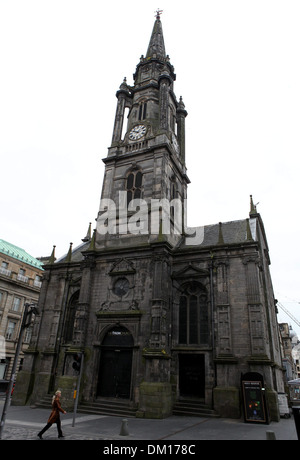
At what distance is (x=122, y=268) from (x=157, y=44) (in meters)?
30.9

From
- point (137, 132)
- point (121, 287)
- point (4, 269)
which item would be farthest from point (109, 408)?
point (4, 269)

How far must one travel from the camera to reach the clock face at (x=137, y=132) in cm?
3079

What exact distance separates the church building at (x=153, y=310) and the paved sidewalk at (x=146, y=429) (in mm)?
2003

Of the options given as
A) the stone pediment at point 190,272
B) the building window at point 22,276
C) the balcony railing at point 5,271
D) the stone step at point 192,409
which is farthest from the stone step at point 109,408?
the building window at point 22,276

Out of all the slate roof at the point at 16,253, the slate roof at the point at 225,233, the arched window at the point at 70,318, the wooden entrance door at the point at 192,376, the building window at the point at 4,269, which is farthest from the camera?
the slate roof at the point at 16,253

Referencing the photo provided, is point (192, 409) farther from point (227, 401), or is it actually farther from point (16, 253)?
point (16, 253)

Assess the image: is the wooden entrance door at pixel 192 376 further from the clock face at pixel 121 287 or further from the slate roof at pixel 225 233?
the slate roof at pixel 225 233

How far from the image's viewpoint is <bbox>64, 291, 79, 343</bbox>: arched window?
25391mm

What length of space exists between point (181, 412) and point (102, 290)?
9.94 m

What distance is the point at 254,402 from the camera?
1680 centimetres

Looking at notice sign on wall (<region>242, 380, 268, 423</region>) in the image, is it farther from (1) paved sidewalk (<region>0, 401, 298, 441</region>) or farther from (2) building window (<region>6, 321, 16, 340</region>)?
(2) building window (<region>6, 321, 16, 340</region>)

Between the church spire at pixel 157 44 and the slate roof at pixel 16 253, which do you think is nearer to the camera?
the church spire at pixel 157 44

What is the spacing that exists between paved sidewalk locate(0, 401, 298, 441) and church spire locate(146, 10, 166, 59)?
3755 centimetres
